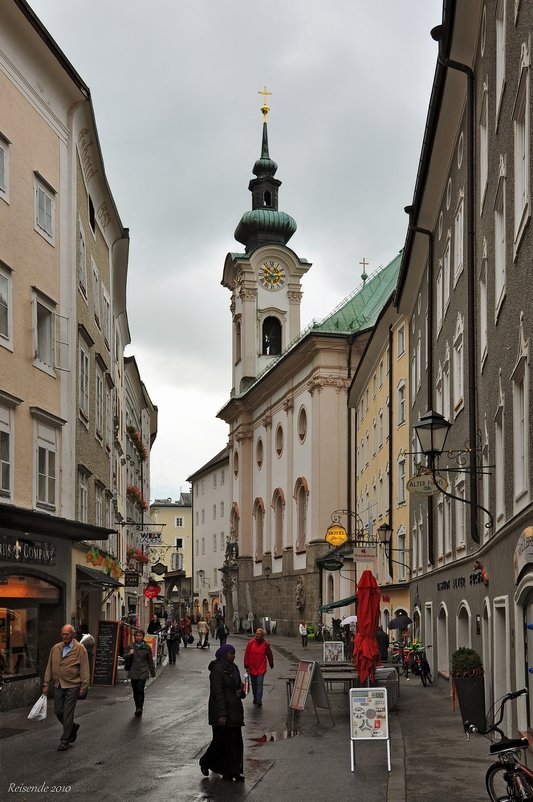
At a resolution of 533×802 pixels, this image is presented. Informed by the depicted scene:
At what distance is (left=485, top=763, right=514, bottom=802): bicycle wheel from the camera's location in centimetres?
928

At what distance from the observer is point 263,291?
282 ft

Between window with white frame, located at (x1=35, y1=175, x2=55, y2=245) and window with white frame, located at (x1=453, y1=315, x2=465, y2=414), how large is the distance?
9.14 m

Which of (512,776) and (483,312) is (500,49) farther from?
(512,776)

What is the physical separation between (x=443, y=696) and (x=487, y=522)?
6.82 m

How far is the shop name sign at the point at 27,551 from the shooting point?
21.5m

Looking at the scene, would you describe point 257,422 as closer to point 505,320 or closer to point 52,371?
point 52,371

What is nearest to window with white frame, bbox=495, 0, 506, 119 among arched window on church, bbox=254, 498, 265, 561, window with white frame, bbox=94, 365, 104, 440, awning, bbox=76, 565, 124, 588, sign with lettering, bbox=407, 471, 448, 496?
sign with lettering, bbox=407, 471, 448, 496

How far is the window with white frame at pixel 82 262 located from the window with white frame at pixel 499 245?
45.1ft

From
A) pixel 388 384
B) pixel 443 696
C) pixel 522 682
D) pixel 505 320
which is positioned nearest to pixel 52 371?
pixel 443 696

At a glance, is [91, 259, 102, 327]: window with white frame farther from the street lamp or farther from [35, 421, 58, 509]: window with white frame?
the street lamp

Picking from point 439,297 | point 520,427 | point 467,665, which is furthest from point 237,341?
point 520,427

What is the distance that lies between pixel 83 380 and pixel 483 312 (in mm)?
13011

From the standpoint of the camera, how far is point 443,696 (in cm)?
2394

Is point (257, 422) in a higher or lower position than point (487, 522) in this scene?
higher
